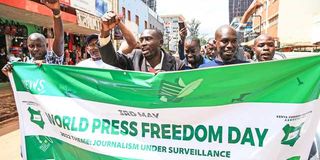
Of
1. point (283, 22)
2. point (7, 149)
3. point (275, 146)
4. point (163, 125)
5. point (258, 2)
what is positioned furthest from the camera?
point (283, 22)

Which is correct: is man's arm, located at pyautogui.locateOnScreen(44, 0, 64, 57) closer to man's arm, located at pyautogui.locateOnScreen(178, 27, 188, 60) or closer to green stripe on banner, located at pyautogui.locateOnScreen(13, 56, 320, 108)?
green stripe on banner, located at pyautogui.locateOnScreen(13, 56, 320, 108)

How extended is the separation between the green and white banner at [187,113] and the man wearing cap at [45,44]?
0.78m

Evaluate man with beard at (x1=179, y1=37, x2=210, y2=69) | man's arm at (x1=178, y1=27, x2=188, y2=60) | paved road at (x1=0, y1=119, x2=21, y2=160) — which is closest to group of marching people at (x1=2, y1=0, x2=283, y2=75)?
man with beard at (x1=179, y1=37, x2=210, y2=69)

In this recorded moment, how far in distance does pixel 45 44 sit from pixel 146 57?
114cm

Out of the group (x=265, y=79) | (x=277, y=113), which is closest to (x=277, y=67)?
(x=265, y=79)

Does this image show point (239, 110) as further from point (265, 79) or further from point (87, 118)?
point (87, 118)

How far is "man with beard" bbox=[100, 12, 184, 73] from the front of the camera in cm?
338

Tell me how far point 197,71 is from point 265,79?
49cm

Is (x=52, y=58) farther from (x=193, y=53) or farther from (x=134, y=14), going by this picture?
(x=134, y=14)

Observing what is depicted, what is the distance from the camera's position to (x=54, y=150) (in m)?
3.01

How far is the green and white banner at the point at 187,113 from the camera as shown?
2.58 metres

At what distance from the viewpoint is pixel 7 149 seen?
550cm

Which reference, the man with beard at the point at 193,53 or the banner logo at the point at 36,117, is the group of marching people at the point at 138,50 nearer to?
the banner logo at the point at 36,117

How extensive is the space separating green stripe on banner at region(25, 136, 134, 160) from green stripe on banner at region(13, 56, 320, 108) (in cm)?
42
